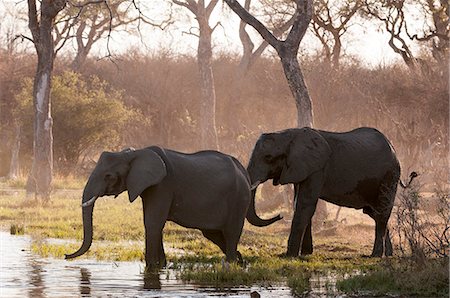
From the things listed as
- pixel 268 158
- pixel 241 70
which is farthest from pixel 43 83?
pixel 241 70

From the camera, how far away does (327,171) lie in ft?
49.8

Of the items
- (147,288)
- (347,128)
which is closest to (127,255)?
(147,288)

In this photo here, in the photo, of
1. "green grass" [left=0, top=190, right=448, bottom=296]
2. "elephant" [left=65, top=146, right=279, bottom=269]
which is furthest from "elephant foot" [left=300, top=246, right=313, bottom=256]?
"elephant" [left=65, top=146, right=279, bottom=269]

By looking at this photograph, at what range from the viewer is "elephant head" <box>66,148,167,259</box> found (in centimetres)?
1240

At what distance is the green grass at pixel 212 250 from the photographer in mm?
11584

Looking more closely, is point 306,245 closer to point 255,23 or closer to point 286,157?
point 286,157

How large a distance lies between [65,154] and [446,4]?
13585 mm

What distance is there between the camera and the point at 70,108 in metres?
37.6

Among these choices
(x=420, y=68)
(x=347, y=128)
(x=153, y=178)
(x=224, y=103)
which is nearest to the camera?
(x=153, y=178)

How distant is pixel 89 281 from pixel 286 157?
3906 mm

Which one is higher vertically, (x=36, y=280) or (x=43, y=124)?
(x=43, y=124)

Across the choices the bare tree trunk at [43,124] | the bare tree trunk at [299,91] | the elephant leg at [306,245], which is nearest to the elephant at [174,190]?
the elephant leg at [306,245]

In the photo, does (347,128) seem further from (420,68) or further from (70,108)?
(70,108)

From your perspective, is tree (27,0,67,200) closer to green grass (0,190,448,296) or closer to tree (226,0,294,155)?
Answer: green grass (0,190,448,296)
